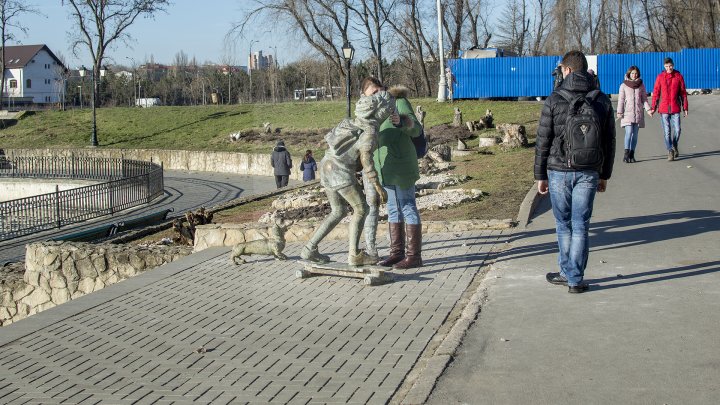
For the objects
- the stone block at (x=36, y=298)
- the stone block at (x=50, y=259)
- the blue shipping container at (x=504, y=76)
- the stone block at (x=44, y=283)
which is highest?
the blue shipping container at (x=504, y=76)

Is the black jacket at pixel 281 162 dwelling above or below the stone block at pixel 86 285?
above

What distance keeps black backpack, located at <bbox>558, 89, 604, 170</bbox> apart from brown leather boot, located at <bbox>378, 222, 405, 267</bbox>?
2270 mm

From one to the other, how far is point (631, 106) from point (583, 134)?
8682 millimetres

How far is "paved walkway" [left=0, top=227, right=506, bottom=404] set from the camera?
529 cm

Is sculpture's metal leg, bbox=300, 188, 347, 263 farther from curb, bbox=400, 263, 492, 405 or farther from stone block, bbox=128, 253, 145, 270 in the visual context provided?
stone block, bbox=128, 253, 145, 270

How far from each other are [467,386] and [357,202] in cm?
322

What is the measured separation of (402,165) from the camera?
820 centimetres

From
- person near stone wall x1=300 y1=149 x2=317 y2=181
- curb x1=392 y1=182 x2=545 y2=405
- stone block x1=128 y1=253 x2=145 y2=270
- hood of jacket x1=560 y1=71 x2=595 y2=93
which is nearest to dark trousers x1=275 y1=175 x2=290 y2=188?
person near stone wall x1=300 y1=149 x2=317 y2=181

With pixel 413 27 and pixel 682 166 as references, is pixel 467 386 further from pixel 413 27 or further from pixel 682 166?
pixel 413 27

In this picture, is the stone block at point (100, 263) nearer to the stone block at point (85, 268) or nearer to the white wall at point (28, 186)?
the stone block at point (85, 268)

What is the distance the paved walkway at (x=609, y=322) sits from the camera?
4867 millimetres

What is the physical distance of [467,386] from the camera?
4992mm

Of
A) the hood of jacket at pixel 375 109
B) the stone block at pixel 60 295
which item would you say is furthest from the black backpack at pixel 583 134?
the stone block at pixel 60 295

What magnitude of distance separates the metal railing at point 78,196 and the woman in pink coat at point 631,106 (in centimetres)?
1360
